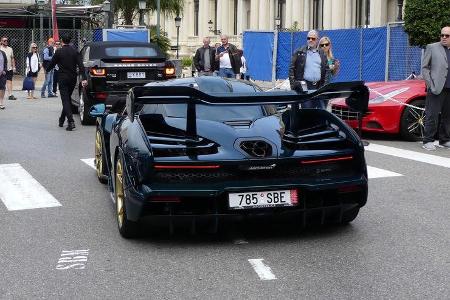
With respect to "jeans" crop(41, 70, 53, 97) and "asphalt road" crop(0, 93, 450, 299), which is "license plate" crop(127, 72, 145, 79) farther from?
"jeans" crop(41, 70, 53, 97)

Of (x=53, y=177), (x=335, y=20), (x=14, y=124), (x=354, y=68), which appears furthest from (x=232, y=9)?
(x=53, y=177)

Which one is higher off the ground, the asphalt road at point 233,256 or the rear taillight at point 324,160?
the rear taillight at point 324,160

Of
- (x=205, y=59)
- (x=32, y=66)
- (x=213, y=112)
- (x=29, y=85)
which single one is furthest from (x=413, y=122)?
(x=32, y=66)

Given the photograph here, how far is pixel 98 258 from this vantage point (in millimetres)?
5902

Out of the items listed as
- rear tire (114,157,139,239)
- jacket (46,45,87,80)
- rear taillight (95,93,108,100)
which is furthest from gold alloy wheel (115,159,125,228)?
rear taillight (95,93,108,100)

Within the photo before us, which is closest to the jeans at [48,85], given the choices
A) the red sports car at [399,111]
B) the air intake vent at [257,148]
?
the red sports car at [399,111]

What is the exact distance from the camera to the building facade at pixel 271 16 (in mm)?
46134

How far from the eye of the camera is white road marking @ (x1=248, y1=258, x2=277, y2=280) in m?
5.34

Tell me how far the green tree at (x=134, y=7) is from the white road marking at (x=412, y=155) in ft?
130

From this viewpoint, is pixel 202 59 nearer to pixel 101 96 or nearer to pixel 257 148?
pixel 101 96

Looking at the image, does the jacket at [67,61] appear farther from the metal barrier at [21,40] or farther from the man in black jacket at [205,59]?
A: the metal barrier at [21,40]

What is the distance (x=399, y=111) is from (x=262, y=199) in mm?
7585

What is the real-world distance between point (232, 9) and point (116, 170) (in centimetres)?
6256

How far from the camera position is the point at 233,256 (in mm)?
5898
